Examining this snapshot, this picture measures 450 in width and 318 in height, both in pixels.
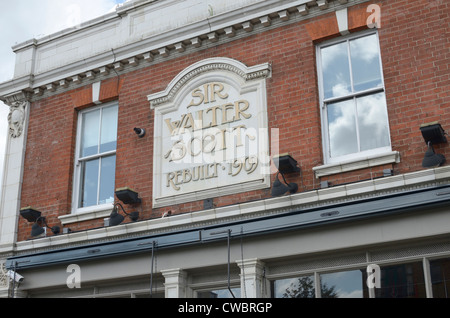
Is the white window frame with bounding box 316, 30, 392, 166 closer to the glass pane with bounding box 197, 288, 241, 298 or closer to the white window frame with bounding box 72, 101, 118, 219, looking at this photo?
the glass pane with bounding box 197, 288, 241, 298

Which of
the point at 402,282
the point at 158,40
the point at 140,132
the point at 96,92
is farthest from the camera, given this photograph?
the point at 96,92

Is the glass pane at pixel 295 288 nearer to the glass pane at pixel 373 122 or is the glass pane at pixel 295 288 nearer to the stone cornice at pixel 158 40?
the glass pane at pixel 373 122

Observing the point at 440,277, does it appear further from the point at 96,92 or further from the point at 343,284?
the point at 96,92

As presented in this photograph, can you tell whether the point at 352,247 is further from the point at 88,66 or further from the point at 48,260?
the point at 88,66

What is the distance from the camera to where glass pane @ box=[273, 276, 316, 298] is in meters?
10.2

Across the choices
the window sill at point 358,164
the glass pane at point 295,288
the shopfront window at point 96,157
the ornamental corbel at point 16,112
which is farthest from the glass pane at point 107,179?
the window sill at point 358,164

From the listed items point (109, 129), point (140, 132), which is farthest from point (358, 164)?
point (109, 129)

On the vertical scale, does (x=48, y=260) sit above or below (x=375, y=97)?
below

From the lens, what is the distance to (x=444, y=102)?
32.8 feet

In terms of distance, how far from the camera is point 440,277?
9.30 meters

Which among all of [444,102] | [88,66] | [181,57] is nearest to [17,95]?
[88,66]

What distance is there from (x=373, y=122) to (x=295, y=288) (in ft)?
9.70
